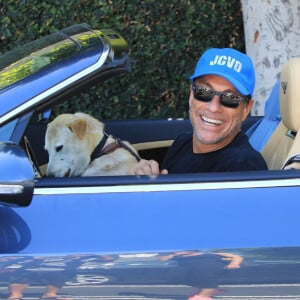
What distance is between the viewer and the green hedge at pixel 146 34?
589cm

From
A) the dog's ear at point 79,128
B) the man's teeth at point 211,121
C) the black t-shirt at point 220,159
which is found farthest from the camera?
the dog's ear at point 79,128

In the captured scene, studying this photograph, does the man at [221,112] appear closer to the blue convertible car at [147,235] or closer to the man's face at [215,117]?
the man's face at [215,117]

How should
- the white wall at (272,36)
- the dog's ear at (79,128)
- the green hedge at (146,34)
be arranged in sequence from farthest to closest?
the green hedge at (146,34)
the white wall at (272,36)
the dog's ear at (79,128)

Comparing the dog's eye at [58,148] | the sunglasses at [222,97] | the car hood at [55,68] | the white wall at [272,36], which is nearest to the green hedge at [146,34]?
the white wall at [272,36]

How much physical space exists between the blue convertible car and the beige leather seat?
45cm

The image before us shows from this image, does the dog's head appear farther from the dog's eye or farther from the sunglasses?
the sunglasses

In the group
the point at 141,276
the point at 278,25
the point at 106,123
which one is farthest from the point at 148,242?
the point at 278,25

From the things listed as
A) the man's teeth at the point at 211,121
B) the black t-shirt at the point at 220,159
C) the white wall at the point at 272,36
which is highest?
the white wall at the point at 272,36

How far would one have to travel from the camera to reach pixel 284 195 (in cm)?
204

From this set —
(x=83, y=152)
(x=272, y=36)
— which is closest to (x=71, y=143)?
(x=83, y=152)

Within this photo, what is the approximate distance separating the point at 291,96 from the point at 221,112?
12.2 inches

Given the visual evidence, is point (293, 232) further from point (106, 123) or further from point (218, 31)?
point (218, 31)

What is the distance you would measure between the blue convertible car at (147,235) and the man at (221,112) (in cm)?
49

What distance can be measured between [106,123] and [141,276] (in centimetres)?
200
